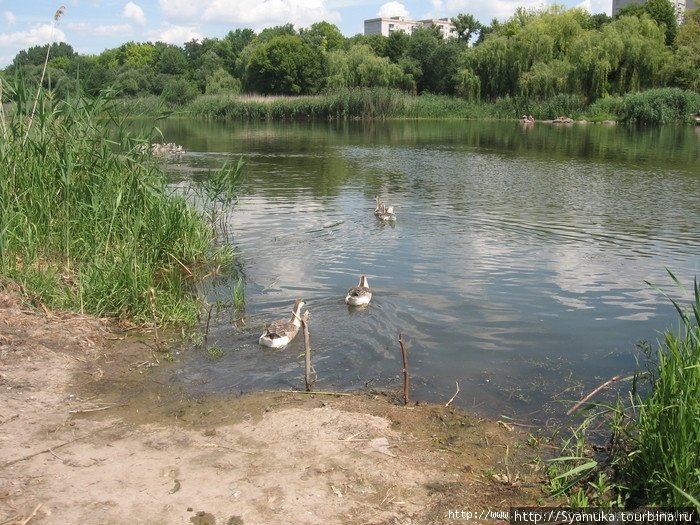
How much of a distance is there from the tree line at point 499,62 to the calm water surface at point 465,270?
22419mm

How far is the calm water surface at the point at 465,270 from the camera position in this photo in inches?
280

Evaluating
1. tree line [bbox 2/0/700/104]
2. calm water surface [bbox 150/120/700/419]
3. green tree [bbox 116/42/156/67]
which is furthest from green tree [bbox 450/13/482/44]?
calm water surface [bbox 150/120/700/419]

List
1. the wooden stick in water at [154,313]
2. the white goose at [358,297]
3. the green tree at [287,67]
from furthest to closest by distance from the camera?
the green tree at [287,67], the white goose at [358,297], the wooden stick in water at [154,313]

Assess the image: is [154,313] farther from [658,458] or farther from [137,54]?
[137,54]

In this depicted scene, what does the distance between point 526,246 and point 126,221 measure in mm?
7132

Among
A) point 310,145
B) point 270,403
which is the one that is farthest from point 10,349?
point 310,145

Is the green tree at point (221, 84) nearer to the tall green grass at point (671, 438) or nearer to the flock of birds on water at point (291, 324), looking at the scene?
the flock of birds on water at point (291, 324)

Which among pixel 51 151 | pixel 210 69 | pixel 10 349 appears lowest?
pixel 10 349

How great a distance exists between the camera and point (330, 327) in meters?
8.49

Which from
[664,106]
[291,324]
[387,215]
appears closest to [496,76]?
[664,106]

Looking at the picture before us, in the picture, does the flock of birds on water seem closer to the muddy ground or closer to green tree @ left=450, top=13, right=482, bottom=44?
the muddy ground

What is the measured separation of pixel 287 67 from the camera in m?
71.1

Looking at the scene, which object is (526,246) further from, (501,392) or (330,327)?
(501,392)

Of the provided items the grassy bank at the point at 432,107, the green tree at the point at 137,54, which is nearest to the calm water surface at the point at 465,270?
the grassy bank at the point at 432,107
